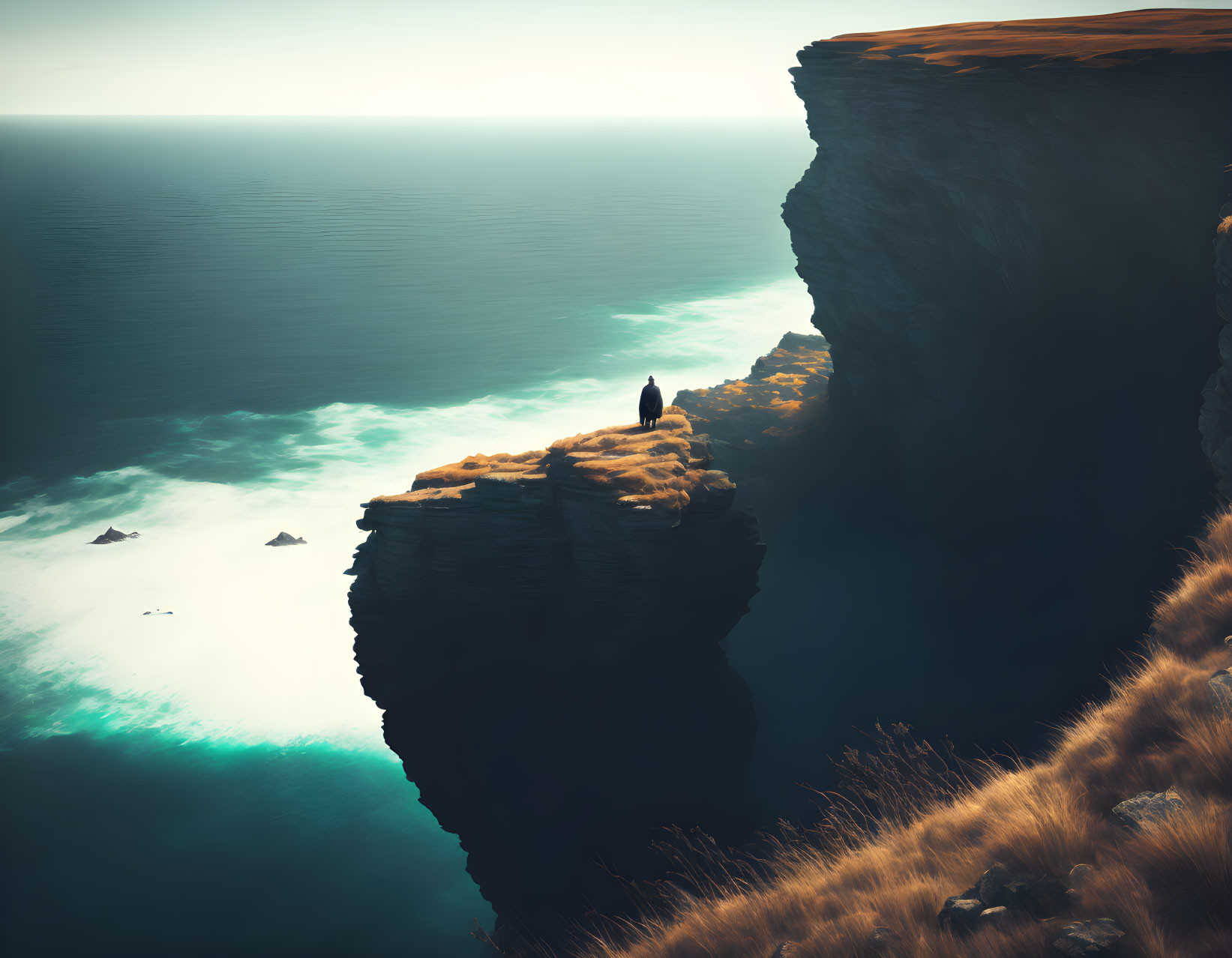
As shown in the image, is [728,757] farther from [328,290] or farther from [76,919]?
[328,290]

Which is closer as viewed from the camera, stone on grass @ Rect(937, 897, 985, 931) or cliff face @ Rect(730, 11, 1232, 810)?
stone on grass @ Rect(937, 897, 985, 931)

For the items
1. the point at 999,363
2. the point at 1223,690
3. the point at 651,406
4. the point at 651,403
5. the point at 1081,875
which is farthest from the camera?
the point at 999,363

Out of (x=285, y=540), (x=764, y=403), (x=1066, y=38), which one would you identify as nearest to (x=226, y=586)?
(x=285, y=540)

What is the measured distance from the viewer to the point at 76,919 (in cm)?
3080

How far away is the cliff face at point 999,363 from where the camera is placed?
27594 mm

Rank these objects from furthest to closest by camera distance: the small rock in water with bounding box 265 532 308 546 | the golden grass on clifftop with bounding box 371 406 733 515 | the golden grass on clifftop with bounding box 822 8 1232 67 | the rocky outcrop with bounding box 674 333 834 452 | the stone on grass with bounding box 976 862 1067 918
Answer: the small rock in water with bounding box 265 532 308 546, the rocky outcrop with bounding box 674 333 834 452, the golden grass on clifftop with bounding box 822 8 1232 67, the golden grass on clifftop with bounding box 371 406 733 515, the stone on grass with bounding box 976 862 1067 918

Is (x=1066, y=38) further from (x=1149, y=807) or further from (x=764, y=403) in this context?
(x=1149, y=807)

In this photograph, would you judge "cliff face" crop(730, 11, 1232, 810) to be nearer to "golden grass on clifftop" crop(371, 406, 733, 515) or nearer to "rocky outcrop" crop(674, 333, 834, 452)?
"rocky outcrop" crop(674, 333, 834, 452)

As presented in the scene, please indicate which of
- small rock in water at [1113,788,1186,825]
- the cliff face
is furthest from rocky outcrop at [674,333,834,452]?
small rock in water at [1113,788,1186,825]

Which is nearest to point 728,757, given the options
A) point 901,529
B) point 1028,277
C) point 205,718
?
point 901,529

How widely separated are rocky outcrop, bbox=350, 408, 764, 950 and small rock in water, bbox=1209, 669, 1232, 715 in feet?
52.9

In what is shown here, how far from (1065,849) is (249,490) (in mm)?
67395

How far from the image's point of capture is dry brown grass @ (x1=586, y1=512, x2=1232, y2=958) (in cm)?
593

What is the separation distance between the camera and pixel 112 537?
57.1 metres
